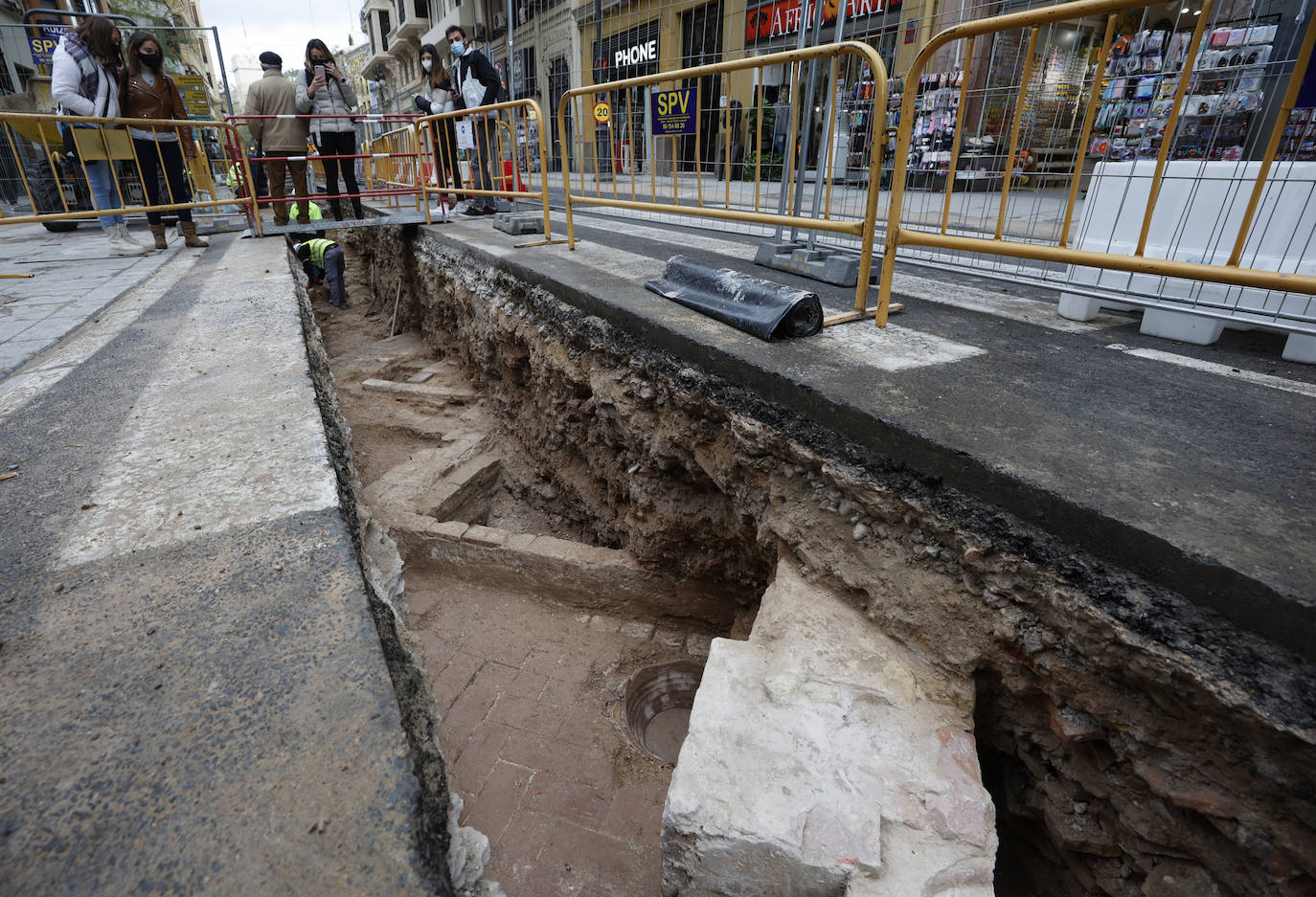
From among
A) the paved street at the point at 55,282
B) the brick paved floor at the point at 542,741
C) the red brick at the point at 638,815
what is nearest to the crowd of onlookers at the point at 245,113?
the paved street at the point at 55,282

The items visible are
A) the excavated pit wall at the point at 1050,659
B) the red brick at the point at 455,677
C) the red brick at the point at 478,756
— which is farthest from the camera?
the red brick at the point at 455,677

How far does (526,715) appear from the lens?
309 centimetres

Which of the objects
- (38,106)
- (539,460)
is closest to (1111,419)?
(539,460)

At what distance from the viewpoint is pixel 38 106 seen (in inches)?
383

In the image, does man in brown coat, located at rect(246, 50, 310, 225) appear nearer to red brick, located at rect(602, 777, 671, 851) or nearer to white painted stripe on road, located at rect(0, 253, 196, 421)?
white painted stripe on road, located at rect(0, 253, 196, 421)

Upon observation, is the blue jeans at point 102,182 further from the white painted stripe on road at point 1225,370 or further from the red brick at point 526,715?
the white painted stripe on road at point 1225,370

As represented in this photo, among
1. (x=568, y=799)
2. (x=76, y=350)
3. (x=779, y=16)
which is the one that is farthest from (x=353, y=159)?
(x=568, y=799)

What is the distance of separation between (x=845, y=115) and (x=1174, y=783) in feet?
20.1

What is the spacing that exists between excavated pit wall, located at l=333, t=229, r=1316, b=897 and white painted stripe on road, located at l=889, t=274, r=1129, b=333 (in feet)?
5.69

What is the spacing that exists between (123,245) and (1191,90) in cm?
1015

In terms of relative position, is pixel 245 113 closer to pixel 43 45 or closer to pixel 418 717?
pixel 43 45

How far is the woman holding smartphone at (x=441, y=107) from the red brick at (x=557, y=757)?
7280 millimetres

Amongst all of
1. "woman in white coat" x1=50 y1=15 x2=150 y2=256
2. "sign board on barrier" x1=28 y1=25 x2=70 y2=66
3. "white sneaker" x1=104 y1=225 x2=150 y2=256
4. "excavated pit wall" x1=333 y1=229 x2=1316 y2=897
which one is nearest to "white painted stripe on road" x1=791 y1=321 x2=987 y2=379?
"excavated pit wall" x1=333 y1=229 x2=1316 y2=897

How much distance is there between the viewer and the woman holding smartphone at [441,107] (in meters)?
8.09
